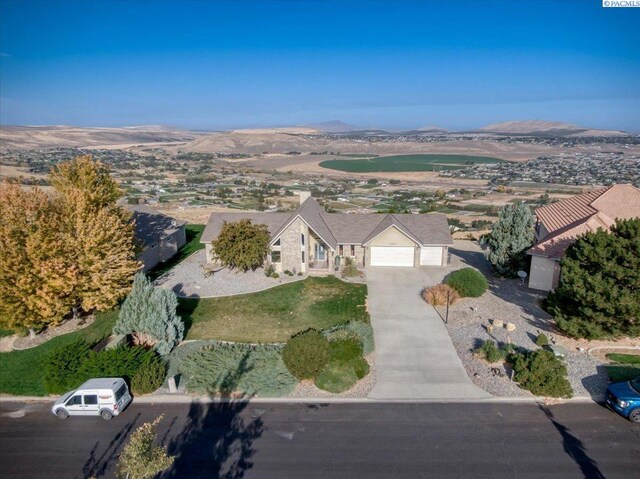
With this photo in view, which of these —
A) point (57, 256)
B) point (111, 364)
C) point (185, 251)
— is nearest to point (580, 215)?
point (111, 364)

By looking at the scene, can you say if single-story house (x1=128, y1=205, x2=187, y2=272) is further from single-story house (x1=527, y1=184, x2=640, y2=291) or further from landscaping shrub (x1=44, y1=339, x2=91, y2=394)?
single-story house (x1=527, y1=184, x2=640, y2=291)

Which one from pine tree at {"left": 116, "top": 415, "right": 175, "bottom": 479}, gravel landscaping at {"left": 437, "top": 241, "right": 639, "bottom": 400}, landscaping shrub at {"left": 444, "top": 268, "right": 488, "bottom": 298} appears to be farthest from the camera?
landscaping shrub at {"left": 444, "top": 268, "right": 488, "bottom": 298}

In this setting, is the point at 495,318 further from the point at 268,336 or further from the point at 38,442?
the point at 38,442

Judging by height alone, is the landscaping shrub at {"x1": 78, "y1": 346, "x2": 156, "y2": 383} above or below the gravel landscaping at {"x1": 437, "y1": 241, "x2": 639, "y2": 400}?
above

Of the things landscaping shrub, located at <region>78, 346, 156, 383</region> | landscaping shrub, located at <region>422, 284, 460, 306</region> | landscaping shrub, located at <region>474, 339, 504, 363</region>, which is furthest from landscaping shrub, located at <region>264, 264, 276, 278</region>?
landscaping shrub, located at <region>474, 339, 504, 363</region>

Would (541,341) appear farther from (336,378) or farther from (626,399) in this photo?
(336,378)

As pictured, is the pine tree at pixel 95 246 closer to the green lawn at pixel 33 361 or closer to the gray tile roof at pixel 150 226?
the green lawn at pixel 33 361
